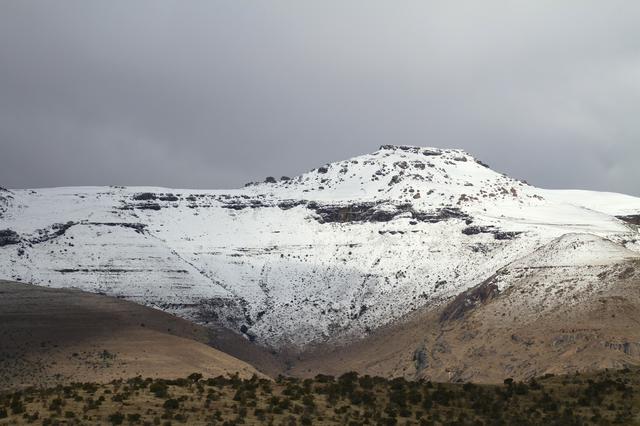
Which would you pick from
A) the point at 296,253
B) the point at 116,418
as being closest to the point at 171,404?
the point at 116,418

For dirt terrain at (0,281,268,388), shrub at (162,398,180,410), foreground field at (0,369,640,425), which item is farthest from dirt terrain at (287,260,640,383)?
shrub at (162,398,180,410)

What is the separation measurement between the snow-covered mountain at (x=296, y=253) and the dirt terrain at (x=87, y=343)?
25154 millimetres

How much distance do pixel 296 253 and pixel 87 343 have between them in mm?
76498

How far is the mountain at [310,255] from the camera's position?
483 feet

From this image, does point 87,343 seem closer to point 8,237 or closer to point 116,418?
point 8,237

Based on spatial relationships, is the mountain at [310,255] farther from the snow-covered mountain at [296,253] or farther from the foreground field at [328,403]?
the foreground field at [328,403]

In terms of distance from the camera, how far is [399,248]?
175 metres

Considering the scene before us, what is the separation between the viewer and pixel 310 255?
178 metres

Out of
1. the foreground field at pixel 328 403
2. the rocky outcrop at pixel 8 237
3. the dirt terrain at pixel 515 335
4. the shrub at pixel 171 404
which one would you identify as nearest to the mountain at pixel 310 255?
the rocky outcrop at pixel 8 237

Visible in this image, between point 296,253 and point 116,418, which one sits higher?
point 296,253

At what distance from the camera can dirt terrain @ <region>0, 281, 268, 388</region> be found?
9638 cm

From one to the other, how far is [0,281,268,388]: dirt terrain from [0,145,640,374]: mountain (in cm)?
2478

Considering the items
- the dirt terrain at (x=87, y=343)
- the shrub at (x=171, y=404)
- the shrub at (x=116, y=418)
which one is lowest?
the shrub at (x=116, y=418)

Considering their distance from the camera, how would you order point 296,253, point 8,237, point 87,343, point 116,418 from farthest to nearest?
point 296,253, point 8,237, point 87,343, point 116,418
